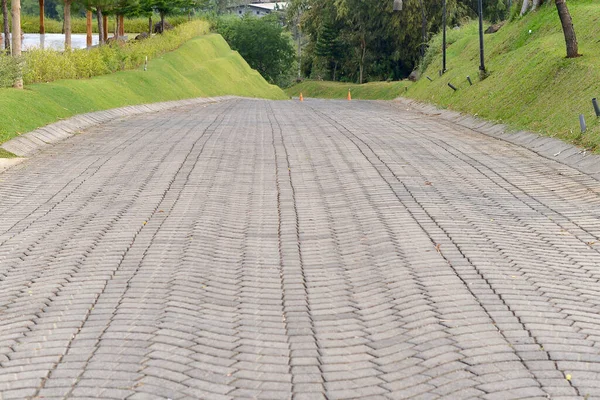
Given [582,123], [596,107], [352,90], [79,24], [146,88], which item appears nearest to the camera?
[582,123]

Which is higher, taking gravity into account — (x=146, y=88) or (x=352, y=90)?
(x=146, y=88)

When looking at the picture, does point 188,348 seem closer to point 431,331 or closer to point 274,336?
point 274,336

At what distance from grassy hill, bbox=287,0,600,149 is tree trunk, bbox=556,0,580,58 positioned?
1.01 feet

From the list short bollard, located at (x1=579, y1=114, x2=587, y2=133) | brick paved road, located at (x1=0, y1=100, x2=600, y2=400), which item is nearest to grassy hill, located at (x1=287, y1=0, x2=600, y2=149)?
short bollard, located at (x1=579, y1=114, x2=587, y2=133)

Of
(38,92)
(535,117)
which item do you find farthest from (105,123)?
(535,117)

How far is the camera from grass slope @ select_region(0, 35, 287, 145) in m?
23.0

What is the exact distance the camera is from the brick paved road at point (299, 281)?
236 inches

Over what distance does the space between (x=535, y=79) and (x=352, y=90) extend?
49076 millimetres

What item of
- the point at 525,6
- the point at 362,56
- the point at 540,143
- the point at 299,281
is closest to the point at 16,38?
the point at 540,143

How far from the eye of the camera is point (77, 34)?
80.9 m

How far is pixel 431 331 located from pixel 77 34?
79104 mm

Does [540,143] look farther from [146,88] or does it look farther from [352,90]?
[352,90]

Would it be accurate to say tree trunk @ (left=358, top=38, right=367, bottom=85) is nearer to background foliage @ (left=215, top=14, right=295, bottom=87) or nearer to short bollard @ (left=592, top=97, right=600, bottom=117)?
background foliage @ (left=215, top=14, right=295, bottom=87)

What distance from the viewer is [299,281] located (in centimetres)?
855
